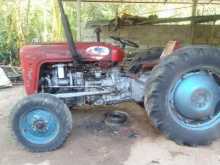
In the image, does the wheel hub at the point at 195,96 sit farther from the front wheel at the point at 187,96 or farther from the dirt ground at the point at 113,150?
the dirt ground at the point at 113,150

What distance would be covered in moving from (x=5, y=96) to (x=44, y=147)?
289cm

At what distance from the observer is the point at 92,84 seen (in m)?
4.11

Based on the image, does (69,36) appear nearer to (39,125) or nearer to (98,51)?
(98,51)

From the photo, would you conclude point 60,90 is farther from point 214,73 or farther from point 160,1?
point 160,1

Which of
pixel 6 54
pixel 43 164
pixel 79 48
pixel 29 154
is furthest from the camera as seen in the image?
pixel 6 54

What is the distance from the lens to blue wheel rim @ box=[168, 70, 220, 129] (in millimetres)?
3623

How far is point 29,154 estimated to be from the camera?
3578 mm

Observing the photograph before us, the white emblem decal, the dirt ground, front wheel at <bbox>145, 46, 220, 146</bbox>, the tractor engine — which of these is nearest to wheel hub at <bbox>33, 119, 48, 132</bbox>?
the dirt ground

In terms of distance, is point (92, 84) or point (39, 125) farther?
point (92, 84)

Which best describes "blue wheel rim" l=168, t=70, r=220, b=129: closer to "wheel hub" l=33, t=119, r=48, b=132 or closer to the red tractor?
the red tractor

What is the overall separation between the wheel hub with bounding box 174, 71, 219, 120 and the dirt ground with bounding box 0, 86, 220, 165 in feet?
1.25

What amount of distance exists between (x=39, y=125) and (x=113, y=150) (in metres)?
0.82

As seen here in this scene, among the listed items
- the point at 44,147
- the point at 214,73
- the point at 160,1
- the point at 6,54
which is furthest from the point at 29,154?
the point at 160,1

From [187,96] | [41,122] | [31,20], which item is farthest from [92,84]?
[31,20]
